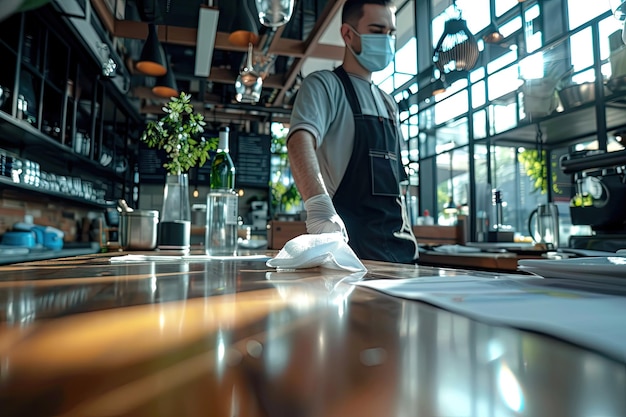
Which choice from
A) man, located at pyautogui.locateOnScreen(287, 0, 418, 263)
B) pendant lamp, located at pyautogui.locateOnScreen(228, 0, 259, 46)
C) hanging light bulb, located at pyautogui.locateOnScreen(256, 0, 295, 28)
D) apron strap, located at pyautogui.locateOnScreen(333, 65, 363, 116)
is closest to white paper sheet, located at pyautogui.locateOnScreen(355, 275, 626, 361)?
man, located at pyautogui.locateOnScreen(287, 0, 418, 263)

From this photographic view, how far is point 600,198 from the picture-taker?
6.36 ft

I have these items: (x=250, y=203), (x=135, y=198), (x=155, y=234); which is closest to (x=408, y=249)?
(x=155, y=234)

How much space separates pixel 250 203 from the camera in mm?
7664

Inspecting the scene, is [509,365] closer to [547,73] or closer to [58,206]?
[58,206]

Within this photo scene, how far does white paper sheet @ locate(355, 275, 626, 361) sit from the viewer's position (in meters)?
0.23

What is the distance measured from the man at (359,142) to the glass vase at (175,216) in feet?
1.50

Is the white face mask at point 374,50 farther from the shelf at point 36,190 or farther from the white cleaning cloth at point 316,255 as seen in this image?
the shelf at point 36,190

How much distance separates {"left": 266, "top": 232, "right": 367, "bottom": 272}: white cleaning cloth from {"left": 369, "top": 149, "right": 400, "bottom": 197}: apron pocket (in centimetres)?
99

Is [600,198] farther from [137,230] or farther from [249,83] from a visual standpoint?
[249,83]

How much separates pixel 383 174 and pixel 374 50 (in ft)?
1.87

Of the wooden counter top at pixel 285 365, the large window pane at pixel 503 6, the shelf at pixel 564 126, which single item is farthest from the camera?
the large window pane at pixel 503 6

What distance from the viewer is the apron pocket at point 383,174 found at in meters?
1.69

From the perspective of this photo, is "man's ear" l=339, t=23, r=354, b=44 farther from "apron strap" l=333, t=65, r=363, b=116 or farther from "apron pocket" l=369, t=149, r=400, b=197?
"apron pocket" l=369, t=149, r=400, b=197

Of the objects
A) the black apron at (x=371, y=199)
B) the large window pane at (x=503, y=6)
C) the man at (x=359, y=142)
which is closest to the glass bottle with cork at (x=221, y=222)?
the man at (x=359, y=142)
